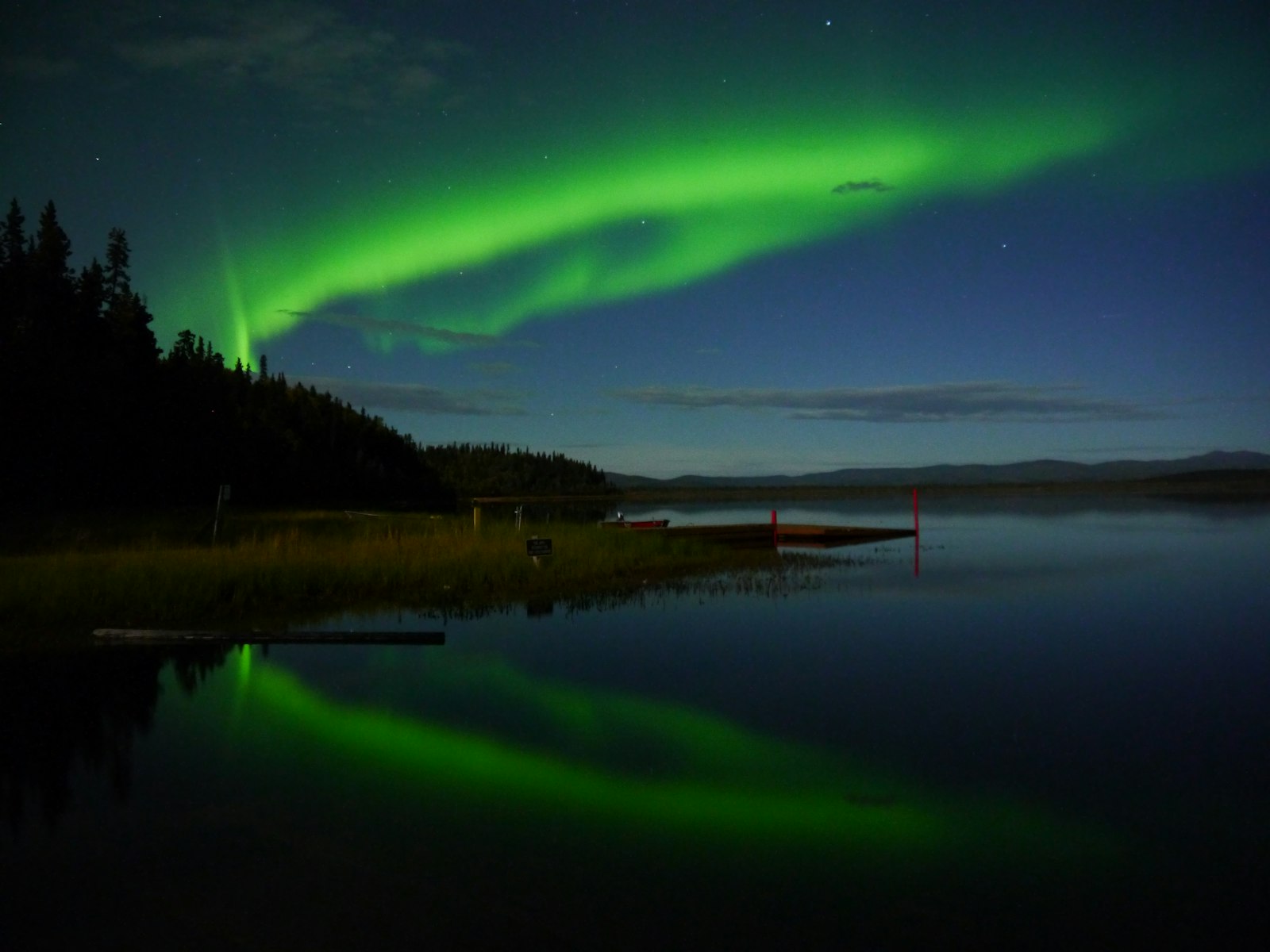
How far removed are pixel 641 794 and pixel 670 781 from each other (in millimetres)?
509

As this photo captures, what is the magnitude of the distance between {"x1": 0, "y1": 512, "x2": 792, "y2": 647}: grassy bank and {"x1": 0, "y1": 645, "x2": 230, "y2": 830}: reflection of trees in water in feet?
7.19

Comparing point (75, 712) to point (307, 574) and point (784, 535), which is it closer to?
point (307, 574)

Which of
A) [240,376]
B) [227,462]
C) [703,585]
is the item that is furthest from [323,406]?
[703,585]

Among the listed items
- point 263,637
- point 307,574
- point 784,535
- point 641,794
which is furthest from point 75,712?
point 784,535

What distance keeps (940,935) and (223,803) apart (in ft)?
21.2

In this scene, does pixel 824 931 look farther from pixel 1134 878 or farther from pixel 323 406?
pixel 323 406

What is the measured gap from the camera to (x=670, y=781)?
930 centimetres

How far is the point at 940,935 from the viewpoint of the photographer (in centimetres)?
602

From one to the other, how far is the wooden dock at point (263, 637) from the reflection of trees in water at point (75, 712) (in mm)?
215

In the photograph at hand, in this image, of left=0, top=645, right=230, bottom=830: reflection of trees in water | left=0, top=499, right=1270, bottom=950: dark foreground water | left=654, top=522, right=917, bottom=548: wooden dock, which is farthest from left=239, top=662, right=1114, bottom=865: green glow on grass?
left=654, top=522, right=917, bottom=548: wooden dock

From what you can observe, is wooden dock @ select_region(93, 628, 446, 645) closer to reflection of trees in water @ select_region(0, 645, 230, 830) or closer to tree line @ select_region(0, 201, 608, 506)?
reflection of trees in water @ select_region(0, 645, 230, 830)

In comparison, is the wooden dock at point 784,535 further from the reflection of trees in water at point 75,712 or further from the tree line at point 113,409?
the tree line at point 113,409

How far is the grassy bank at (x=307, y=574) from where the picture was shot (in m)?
18.1

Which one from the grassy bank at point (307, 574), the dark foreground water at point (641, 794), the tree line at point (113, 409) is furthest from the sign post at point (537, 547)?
the tree line at point (113, 409)
